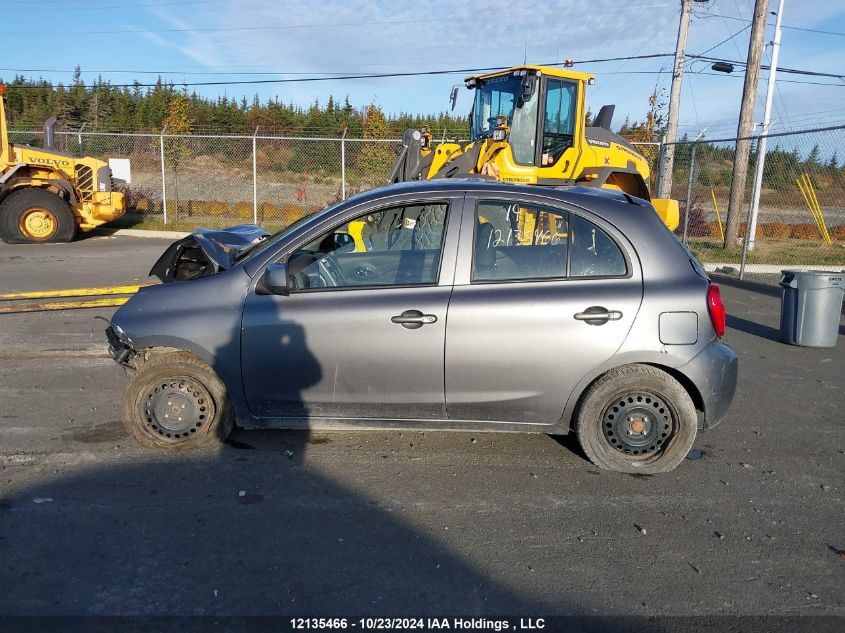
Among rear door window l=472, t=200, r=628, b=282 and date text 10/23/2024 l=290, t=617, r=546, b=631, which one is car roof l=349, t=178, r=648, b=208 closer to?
rear door window l=472, t=200, r=628, b=282

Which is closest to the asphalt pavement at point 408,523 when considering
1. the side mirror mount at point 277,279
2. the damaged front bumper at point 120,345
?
the damaged front bumper at point 120,345

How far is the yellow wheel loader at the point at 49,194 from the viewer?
16.7 m

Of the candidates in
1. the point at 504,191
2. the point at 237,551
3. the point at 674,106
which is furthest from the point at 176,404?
the point at 674,106

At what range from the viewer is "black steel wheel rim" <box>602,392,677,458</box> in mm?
4668

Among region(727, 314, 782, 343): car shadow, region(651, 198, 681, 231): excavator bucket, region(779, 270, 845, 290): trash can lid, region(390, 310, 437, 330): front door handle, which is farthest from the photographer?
region(651, 198, 681, 231): excavator bucket

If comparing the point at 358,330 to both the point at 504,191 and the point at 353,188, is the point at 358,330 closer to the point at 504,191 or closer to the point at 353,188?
the point at 504,191

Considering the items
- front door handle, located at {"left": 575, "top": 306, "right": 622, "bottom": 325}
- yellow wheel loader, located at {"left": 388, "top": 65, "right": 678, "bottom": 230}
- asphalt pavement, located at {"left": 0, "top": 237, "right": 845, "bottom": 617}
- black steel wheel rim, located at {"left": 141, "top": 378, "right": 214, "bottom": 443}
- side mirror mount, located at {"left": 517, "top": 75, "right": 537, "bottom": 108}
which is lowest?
asphalt pavement, located at {"left": 0, "top": 237, "right": 845, "bottom": 617}

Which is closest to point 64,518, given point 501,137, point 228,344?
point 228,344

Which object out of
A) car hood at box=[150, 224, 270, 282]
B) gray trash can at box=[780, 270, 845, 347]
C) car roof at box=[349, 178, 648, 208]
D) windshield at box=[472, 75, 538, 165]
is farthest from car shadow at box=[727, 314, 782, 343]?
car hood at box=[150, 224, 270, 282]

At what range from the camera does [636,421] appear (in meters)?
4.67

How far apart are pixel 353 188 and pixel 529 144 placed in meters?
11.8

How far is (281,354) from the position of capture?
15.2ft

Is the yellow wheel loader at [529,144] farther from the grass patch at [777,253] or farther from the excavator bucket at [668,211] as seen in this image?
the grass patch at [777,253]

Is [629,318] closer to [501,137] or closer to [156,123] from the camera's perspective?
[501,137]
